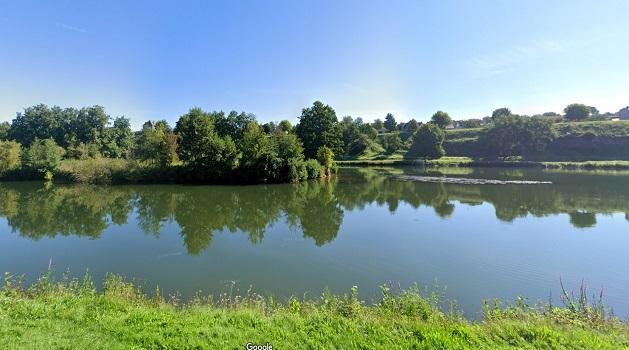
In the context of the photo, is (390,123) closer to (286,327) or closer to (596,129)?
(596,129)

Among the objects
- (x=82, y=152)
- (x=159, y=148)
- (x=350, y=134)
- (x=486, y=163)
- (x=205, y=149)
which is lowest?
(x=486, y=163)

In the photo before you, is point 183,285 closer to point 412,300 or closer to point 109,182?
point 412,300

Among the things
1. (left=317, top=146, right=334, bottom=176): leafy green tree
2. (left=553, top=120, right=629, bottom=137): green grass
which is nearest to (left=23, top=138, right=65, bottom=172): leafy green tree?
(left=317, top=146, right=334, bottom=176): leafy green tree

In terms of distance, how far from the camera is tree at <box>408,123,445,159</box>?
7375cm

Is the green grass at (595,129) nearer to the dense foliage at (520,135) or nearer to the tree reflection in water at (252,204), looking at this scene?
the dense foliage at (520,135)

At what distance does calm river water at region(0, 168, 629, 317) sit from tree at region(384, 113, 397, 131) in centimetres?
9519

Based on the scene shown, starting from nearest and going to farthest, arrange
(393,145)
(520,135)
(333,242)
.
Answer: (333,242), (520,135), (393,145)

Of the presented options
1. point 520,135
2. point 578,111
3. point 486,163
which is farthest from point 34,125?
point 578,111

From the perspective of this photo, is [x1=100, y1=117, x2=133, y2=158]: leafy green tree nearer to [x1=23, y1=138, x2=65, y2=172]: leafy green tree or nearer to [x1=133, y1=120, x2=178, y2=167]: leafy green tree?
[x1=23, y1=138, x2=65, y2=172]: leafy green tree

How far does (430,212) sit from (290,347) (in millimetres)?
18768

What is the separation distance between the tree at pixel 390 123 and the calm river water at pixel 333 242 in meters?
95.2

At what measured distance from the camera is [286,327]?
19.4 ft

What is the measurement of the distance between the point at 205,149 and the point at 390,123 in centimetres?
9448

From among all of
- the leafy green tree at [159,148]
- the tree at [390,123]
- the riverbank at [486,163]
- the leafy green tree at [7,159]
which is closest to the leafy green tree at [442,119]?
the tree at [390,123]
